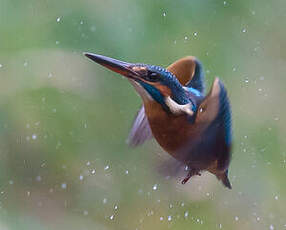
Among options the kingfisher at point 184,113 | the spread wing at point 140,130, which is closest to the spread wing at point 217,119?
the kingfisher at point 184,113

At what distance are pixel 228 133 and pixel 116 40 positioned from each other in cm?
47

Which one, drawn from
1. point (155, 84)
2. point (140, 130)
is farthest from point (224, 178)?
point (155, 84)

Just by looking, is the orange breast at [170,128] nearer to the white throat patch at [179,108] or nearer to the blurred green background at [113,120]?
the white throat patch at [179,108]

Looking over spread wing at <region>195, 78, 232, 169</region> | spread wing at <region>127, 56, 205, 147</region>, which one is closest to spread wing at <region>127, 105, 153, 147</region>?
spread wing at <region>127, 56, 205, 147</region>

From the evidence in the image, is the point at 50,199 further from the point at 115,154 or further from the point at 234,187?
the point at 234,187

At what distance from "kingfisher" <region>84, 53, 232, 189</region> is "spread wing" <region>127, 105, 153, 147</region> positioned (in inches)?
0.7

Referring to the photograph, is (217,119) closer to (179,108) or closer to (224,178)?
(179,108)

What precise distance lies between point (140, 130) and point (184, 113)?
0.49 feet

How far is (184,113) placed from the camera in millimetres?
749

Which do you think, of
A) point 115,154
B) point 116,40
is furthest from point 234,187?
point 116,40

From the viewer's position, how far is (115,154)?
3.47 ft

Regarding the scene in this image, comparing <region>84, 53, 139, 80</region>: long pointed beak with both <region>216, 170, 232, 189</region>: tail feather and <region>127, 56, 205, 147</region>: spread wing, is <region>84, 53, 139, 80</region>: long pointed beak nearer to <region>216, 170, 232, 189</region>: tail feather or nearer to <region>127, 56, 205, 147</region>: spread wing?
<region>127, 56, 205, 147</region>: spread wing

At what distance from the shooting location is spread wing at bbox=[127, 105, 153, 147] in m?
0.86

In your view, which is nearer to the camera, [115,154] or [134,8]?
[115,154]
